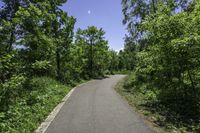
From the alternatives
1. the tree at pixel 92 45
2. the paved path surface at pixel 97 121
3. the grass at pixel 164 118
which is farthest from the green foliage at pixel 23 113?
the tree at pixel 92 45

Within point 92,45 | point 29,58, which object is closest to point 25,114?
point 29,58

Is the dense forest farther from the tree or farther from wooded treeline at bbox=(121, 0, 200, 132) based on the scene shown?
the tree

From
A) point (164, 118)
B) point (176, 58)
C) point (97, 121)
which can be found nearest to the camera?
point (97, 121)

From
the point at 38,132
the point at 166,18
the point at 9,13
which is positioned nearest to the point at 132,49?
the point at 9,13

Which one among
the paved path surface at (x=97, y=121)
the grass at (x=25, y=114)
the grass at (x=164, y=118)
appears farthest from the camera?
the grass at (x=164, y=118)

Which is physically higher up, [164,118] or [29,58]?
[29,58]

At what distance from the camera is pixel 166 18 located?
13352mm

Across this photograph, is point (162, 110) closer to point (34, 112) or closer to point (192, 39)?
point (192, 39)

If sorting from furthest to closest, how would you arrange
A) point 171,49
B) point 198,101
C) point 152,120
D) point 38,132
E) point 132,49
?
point 132,49 → point 198,101 → point 171,49 → point 152,120 → point 38,132

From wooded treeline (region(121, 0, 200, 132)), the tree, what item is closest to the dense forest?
wooded treeline (region(121, 0, 200, 132))

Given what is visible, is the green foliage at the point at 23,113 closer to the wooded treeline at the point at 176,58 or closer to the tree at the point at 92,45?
the wooded treeline at the point at 176,58

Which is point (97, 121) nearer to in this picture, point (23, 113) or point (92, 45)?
point (23, 113)

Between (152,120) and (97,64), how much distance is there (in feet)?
147

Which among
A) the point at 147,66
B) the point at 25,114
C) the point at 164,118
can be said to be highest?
the point at 147,66
